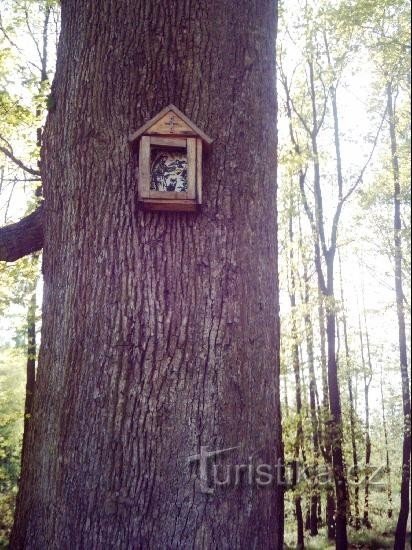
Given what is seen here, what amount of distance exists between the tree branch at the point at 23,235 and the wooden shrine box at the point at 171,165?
746mm

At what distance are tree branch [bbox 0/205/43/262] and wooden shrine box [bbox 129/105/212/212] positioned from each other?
746 millimetres

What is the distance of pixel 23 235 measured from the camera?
249 cm

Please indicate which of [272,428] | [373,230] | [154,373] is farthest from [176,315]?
[373,230]

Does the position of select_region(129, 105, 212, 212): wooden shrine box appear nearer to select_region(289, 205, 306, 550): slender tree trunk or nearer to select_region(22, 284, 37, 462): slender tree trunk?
select_region(289, 205, 306, 550): slender tree trunk

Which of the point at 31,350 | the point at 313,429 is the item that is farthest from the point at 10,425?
the point at 313,429

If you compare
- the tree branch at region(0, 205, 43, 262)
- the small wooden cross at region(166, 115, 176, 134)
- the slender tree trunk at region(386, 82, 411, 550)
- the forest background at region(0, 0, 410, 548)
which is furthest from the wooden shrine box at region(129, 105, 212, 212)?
the slender tree trunk at region(386, 82, 411, 550)

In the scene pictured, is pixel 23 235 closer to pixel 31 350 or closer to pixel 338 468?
pixel 31 350

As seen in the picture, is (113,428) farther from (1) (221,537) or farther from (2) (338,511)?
(2) (338,511)

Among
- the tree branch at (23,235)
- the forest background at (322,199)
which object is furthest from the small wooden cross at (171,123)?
the forest background at (322,199)

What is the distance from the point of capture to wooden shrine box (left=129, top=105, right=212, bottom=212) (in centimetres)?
199

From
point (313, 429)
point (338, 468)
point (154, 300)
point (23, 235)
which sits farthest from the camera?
point (313, 429)

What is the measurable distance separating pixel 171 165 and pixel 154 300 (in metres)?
0.63

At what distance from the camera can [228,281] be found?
2.02 metres

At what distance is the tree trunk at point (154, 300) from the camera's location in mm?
1837
